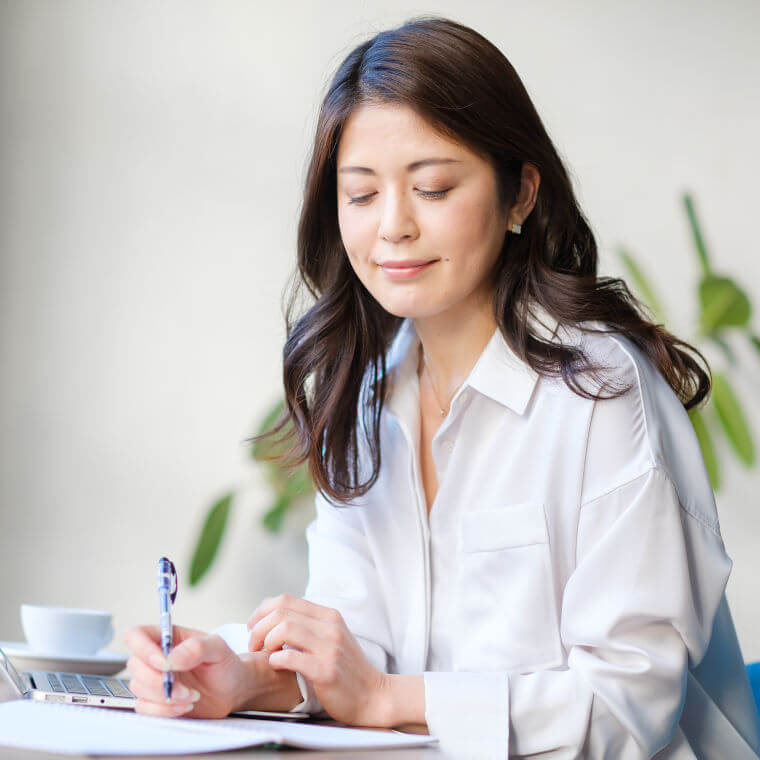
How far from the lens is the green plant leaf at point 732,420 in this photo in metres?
2.27

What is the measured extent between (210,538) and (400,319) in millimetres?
1278

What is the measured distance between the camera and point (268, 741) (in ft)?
2.38

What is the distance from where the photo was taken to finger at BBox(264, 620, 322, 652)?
3.04 feet

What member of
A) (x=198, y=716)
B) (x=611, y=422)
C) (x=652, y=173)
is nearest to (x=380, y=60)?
(x=611, y=422)

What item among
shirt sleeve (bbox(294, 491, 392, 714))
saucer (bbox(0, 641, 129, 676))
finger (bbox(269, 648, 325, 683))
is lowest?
saucer (bbox(0, 641, 129, 676))

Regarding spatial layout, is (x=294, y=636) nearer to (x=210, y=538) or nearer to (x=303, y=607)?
(x=303, y=607)

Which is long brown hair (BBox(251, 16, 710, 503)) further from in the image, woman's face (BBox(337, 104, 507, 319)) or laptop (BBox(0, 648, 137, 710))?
laptop (BBox(0, 648, 137, 710))

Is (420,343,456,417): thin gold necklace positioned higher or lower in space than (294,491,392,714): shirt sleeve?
higher

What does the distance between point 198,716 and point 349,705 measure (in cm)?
14

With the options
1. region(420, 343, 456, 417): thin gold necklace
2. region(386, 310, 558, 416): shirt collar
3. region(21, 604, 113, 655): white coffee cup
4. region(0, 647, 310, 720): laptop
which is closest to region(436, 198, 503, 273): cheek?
region(386, 310, 558, 416): shirt collar

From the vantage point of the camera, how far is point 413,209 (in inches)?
45.5

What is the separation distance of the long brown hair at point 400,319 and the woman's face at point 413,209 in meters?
0.02

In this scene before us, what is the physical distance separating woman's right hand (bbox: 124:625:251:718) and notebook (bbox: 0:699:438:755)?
0.02 metres

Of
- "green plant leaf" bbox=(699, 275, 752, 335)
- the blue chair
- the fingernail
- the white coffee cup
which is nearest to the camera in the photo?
the fingernail
